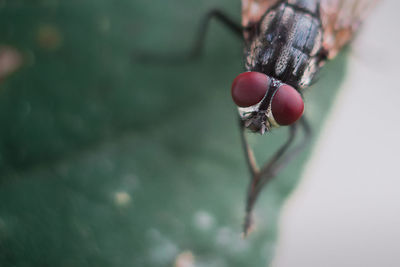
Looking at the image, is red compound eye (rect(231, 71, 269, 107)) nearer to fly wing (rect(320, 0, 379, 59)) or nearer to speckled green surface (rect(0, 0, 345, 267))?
speckled green surface (rect(0, 0, 345, 267))

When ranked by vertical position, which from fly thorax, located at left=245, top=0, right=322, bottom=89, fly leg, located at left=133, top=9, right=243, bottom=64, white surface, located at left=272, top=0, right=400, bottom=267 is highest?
fly thorax, located at left=245, top=0, right=322, bottom=89

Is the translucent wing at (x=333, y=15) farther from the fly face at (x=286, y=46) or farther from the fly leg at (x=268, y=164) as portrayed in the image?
the fly leg at (x=268, y=164)

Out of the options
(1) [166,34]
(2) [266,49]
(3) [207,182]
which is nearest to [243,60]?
(2) [266,49]

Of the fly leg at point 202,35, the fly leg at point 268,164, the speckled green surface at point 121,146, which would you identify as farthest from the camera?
the fly leg at point 202,35

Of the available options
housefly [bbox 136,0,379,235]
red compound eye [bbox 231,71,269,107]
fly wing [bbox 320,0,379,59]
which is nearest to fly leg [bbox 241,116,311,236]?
housefly [bbox 136,0,379,235]

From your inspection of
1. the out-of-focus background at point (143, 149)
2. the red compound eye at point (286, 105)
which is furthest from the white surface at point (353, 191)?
the red compound eye at point (286, 105)

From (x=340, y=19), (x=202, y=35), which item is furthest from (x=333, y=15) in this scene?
(x=202, y=35)

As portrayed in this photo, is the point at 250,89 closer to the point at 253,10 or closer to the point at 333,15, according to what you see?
the point at 253,10
